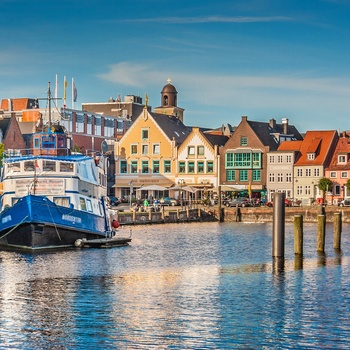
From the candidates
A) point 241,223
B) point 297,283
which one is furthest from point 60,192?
point 241,223

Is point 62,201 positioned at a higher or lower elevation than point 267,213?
higher

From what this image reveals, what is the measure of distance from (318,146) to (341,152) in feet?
11.0

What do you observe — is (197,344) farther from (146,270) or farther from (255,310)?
(146,270)

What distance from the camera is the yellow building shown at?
→ 14238cm

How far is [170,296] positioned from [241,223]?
6938cm

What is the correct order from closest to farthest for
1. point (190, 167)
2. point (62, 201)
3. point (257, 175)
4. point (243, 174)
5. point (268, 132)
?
point (62, 201), point (257, 175), point (243, 174), point (190, 167), point (268, 132)

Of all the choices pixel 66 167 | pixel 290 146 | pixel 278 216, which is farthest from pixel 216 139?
pixel 278 216

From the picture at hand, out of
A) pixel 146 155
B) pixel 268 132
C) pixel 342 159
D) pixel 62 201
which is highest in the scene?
pixel 268 132

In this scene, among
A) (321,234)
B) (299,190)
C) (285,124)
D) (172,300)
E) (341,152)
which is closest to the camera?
(172,300)

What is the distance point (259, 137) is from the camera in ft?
445

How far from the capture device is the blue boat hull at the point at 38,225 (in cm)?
6062

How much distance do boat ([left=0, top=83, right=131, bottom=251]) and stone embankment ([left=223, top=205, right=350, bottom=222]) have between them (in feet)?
155

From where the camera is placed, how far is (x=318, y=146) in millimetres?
131000

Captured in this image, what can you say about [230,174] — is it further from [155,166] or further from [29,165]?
[29,165]
